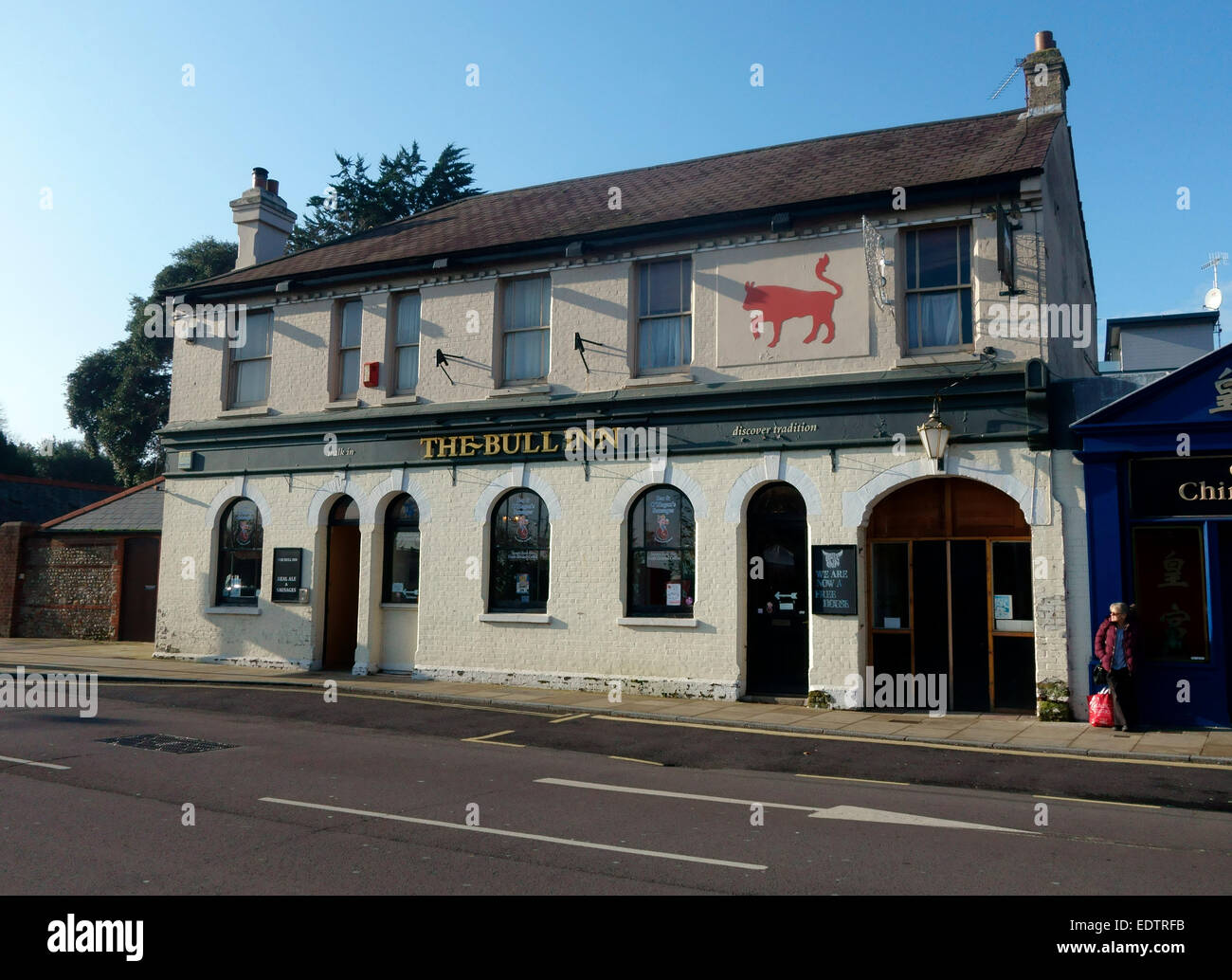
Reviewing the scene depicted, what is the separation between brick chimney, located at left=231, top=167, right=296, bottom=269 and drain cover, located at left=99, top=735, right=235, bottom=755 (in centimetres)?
1415

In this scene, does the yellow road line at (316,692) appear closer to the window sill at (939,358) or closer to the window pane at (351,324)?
the window pane at (351,324)

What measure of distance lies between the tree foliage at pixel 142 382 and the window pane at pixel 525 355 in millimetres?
31845

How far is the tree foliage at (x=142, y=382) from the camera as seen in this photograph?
44.5 metres

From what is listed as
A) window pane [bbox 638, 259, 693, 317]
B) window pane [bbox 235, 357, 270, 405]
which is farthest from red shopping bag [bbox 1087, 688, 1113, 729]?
window pane [bbox 235, 357, 270, 405]

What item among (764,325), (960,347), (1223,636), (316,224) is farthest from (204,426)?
(316,224)

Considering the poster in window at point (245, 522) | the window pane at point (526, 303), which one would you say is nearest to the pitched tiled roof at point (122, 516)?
the poster in window at point (245, 522)

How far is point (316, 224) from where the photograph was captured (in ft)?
144

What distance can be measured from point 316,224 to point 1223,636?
4091 centimetres

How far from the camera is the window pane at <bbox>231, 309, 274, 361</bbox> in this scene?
1989cm

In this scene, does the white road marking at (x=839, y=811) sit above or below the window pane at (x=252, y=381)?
Result: below

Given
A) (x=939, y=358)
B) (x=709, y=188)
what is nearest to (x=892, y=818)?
(x=939, y=358)

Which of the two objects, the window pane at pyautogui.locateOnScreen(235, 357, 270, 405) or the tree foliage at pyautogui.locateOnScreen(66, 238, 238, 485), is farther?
the tree foliage at pyautogui.locateOnScreen(66, 238, 238, 485)

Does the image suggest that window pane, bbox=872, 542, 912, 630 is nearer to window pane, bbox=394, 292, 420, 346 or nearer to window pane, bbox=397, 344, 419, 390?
window pane, bbox=397, 344, 419, 390

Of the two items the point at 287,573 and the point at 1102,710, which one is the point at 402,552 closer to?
the point at 287,573
